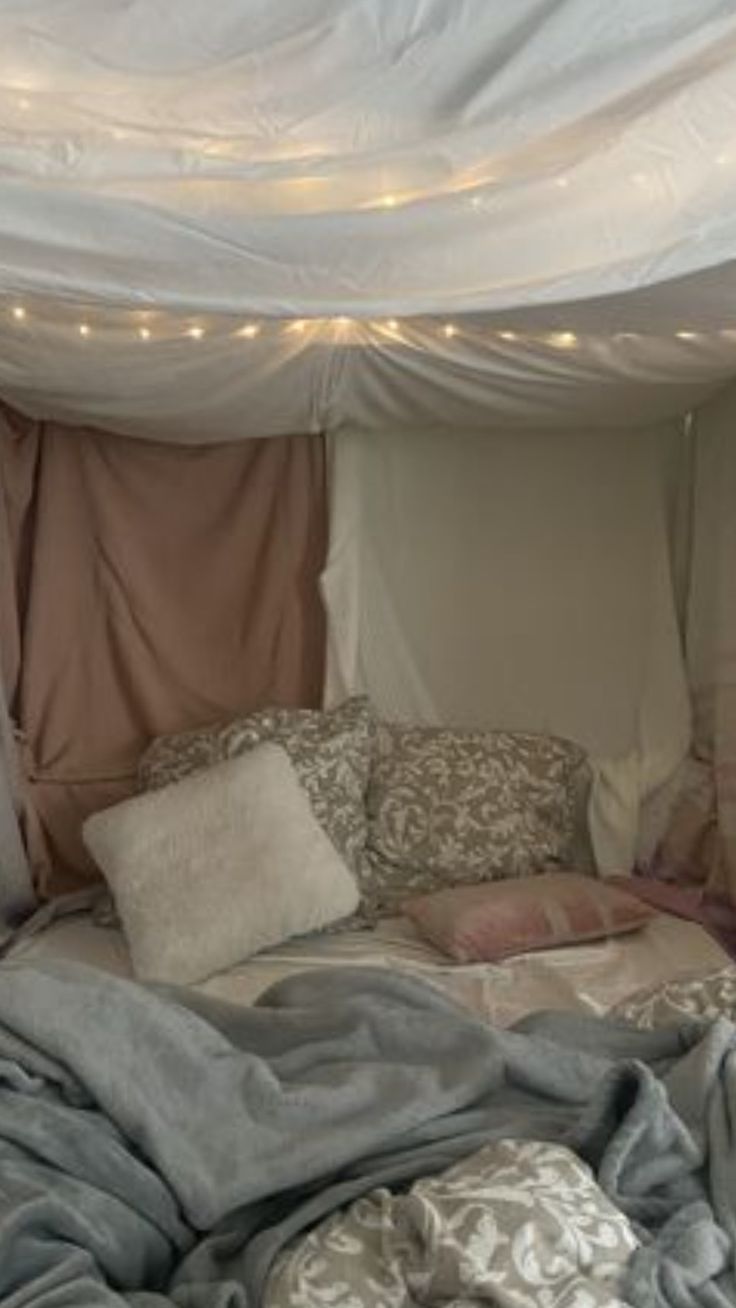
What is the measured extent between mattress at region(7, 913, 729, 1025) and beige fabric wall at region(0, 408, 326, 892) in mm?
359

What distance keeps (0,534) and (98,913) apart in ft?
2.63

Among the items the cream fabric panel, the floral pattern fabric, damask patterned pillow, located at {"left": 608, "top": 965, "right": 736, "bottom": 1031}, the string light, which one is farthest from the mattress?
the string light

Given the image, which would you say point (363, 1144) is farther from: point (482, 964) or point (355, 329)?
point (355, 329)

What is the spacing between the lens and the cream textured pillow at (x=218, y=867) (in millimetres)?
2455

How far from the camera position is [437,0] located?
1.23 meters

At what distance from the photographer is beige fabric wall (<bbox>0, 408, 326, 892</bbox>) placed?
116 inches

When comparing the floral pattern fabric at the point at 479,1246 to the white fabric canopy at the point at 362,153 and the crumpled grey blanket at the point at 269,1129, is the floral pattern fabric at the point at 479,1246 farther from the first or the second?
the white fabric canopy at the point at 362,153

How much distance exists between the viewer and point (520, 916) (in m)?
2.53

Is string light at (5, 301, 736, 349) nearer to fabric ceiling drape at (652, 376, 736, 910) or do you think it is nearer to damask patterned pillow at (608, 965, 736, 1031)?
fabric ceiling drape at (652, 376, 736, 910)

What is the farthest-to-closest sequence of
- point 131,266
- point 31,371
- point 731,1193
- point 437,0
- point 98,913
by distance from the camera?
point 98,913
point 31,371
point 131,266
point 731,1193
point 437,0

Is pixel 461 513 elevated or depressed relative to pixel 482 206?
depressed

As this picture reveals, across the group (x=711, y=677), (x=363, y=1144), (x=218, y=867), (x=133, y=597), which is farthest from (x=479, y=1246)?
(x=133, y=597)

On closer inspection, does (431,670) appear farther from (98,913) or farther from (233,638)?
(98,913)

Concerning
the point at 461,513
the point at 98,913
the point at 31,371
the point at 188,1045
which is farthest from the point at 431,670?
the point at 188,1045
